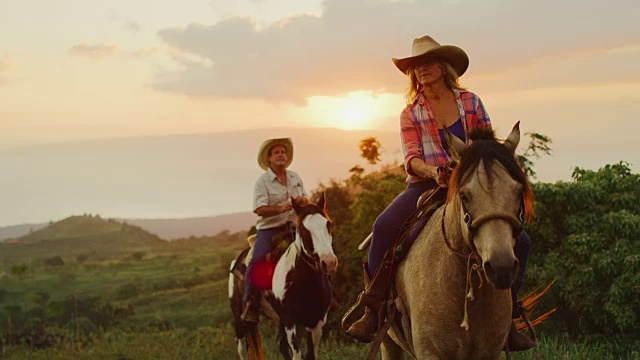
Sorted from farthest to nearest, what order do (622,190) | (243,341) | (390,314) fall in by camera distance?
(622,190) < (243,341) < (390,314)

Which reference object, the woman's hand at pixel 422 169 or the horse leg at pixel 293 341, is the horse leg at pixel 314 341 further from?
the woman's hand at pixel 422 169

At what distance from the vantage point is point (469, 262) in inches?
209

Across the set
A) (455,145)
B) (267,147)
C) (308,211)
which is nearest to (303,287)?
(308,211)

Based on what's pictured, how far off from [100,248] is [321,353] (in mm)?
44595

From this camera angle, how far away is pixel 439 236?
5.79 meters

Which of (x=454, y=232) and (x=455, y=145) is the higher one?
(x=455, y=145)

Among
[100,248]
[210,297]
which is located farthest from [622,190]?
[100,248]

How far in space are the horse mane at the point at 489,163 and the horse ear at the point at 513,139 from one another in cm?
6

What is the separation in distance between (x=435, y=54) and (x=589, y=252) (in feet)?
41.8

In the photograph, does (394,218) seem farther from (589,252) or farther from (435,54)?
(589,252)

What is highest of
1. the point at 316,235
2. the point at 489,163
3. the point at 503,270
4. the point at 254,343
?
the point at 489,163

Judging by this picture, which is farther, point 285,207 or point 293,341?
point 285,207

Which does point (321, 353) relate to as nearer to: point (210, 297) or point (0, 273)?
point (210, 297)

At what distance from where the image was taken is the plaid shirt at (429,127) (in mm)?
6453
